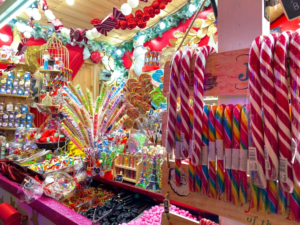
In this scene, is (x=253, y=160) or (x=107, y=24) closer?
(x=253, y=160)

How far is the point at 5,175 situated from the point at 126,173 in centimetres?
147

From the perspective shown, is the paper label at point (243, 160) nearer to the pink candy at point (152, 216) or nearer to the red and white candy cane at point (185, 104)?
the red and white candy cane at point (185, 104)

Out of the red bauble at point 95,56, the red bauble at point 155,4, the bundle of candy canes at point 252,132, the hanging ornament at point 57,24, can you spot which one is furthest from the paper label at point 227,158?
the red bauble at point 95,56

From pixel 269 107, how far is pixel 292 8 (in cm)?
32

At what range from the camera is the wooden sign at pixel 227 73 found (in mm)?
668

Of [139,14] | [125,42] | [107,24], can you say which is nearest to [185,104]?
[107,24]

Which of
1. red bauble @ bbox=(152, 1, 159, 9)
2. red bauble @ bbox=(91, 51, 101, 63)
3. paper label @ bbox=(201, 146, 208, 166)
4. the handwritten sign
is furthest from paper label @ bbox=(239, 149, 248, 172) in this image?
red bauble @ bbox=(91, 51, 101, 63)

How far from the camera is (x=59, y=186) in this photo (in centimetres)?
170

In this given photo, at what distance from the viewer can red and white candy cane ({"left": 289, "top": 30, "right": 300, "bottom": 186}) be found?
54 cm

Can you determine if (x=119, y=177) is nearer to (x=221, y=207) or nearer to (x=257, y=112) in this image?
(x=221, y=207)

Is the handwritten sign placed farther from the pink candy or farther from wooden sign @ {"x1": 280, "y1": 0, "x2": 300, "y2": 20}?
wooden sign @ {"x1": 280, "y1": 0, "x2": 300, "y2": 20}

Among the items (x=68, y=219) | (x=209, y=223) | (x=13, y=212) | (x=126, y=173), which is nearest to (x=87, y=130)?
(x=126, y=173)

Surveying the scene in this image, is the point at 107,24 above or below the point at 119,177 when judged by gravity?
above

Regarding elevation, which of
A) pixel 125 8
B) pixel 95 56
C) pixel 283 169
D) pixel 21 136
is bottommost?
pixel 21 136
